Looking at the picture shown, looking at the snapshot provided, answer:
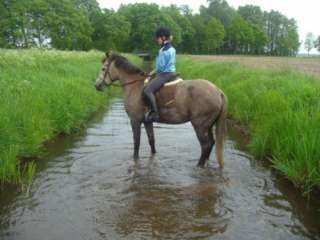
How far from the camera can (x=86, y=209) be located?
580 cm

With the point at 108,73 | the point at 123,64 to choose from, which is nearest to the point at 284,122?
the point at 123,64

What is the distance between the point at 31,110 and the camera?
29.7 feet

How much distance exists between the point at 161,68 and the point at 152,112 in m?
1.00

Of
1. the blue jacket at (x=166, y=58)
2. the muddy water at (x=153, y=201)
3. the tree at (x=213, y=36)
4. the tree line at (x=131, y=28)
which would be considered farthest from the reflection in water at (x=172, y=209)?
the tree at (x=213, y=36)

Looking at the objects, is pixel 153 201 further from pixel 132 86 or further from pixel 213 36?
pixel 213 36

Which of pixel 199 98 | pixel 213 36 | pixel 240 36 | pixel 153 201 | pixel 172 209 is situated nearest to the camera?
pixel 172 209

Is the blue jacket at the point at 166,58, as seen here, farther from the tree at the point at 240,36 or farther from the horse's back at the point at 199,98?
the tree at the point at 240,36

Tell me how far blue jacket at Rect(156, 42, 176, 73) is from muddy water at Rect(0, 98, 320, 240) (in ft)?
6.88

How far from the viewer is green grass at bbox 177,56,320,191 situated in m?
6.23

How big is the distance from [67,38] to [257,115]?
5674 cm

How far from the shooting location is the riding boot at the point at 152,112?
314 inches

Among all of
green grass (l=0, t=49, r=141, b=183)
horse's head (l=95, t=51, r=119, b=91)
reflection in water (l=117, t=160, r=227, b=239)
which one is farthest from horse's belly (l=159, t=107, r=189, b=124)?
green grass (l=0, t=49, r=141, b=183)

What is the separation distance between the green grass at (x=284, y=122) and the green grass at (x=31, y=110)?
4.71m

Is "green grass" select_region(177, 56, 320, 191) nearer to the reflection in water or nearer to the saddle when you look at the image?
the reflection in water
